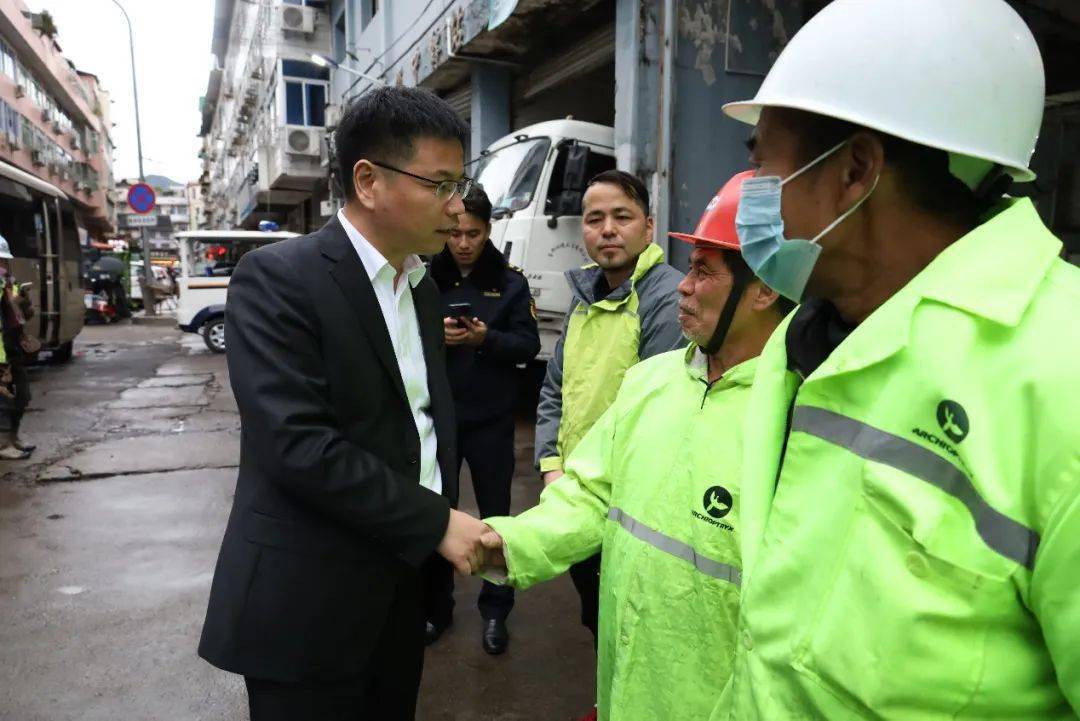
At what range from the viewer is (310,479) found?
1440 millimetres

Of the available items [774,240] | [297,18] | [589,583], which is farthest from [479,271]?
[297,18]

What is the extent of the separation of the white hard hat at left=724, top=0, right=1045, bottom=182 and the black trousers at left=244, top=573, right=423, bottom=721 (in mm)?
1487

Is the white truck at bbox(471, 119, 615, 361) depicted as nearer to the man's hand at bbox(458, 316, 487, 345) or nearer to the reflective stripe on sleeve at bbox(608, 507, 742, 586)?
the man's hand at bbox(458, 316, 487, 345)

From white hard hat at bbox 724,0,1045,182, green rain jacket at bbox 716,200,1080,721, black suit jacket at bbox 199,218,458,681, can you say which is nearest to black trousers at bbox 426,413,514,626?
black suit jacket at bbox 199,218,458,681

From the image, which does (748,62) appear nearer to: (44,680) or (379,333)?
(379,333)

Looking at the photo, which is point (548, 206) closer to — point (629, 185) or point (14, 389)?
point (629, 185)

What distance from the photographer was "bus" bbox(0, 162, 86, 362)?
10.6 m

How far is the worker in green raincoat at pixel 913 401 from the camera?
29.2 inches

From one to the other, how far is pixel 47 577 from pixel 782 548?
441 centimetres

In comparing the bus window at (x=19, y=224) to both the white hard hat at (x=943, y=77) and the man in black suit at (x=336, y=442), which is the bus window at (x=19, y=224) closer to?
the man in black suit at (x=336, y=442)

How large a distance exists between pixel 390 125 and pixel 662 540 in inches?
44.4

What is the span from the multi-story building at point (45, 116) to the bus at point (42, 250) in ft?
56.6

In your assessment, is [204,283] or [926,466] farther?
[204,283]

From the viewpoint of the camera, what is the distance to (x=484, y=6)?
9078 millimetres
